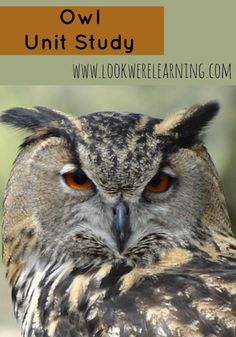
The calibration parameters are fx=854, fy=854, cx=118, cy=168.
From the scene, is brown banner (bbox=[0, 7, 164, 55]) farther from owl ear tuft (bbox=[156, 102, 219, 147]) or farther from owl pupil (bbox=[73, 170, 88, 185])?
owl pupil (bbox=[73, 170, 88, 185])

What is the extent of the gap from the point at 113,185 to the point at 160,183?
5.9 inches

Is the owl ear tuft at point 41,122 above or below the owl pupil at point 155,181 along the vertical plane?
above

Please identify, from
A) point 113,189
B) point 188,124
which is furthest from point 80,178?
point 188,124

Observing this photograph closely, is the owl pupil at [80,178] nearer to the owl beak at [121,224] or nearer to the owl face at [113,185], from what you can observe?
the owl face at [113,185]

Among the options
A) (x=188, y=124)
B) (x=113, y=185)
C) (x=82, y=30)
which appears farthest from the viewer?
(x=82, y=30)

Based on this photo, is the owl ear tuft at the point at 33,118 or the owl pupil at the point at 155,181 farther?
the owl ear tuft at the point at 33,118

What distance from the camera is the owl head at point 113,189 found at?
7.82 feet

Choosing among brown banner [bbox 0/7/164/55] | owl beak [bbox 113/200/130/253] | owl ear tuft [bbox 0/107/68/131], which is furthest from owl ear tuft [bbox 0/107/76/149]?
brown banner [bbox 0/7/164/55]

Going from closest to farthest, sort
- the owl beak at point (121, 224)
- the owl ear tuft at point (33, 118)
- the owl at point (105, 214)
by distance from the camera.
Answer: the owl at point (105, 214)
the owl beak at point (121, 224)
the owl ear tuft at point (33, 118)

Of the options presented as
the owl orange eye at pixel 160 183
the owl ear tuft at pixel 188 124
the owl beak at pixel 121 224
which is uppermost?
the owl ear tuft at pixel 188 124

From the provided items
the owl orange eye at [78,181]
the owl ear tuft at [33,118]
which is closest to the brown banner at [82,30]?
the owl ear tuft at [33,118]

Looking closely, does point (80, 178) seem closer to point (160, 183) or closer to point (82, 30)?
point (160, 183)

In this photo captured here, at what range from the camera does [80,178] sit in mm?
2451

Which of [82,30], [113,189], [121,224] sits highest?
[82,30]
